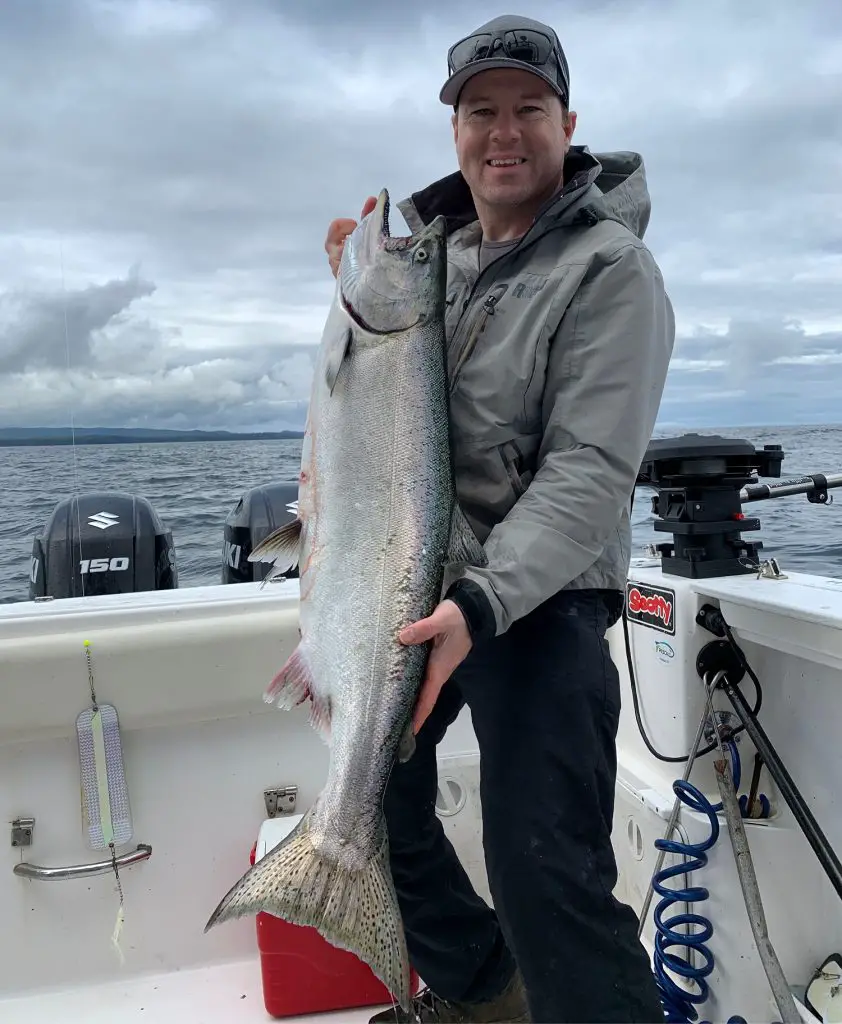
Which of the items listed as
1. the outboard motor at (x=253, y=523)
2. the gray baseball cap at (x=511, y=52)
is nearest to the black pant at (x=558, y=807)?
the gray baseball cap at (x=511, y=52)

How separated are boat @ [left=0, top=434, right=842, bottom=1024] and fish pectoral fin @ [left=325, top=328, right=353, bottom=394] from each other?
4.69 feet

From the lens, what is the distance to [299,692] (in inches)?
91.6

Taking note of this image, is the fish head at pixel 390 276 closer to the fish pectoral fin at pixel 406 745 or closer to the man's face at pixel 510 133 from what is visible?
the man's face at pixel 510 133

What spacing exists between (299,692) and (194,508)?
9.87 meters

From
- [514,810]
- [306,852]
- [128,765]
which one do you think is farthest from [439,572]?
[128,765]

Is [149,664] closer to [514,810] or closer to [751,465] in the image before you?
[514,810]

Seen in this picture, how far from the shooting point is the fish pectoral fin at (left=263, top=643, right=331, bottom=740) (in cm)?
228

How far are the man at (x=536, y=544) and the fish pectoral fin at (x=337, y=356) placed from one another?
35 cm

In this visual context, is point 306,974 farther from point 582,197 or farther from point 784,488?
point 582,197

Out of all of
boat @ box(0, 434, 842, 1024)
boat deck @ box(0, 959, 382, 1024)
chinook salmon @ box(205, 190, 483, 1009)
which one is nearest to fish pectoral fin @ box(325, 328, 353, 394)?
chinook salmon @ box(205, 190, 483, 1009)

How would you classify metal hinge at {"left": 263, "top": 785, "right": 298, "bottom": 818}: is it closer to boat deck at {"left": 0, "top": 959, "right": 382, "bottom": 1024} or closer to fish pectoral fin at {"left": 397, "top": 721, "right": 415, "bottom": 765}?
boat deck at {"left": 0, "top": 959, "right": 382, "bottom": 1024}

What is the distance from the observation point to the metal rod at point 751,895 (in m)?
2.54

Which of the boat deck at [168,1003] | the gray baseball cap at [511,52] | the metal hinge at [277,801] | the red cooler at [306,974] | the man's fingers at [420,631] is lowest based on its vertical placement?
the boat deck at [168,1003]

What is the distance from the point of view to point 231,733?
358 centimetres
